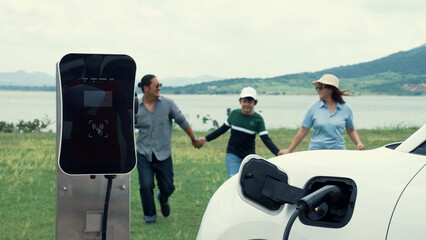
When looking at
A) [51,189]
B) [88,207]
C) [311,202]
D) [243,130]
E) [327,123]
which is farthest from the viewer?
[51,189]

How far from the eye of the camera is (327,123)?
27.7ft

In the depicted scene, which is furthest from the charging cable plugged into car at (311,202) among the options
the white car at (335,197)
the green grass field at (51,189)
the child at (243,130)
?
the child at (243,130)

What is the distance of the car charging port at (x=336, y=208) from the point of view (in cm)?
330

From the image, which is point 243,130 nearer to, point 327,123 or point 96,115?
point 327,123

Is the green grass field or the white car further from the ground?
the white car

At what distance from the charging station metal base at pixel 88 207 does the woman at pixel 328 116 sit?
3.11m

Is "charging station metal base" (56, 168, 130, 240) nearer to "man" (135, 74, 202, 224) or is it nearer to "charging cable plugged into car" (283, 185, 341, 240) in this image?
"charging cable plugged into car" (283, 185, 341, 240)

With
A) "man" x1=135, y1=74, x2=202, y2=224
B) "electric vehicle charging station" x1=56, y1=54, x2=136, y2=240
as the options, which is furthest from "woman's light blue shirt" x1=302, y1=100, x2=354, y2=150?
"electric vehicle charging station" x1=56, y1=54, x2=136, y2=240

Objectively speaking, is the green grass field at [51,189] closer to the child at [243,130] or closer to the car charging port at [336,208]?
the child at [243,130]

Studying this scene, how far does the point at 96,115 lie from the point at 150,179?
3.88 metres

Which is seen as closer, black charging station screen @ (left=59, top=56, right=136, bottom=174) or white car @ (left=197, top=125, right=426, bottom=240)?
white car @ (left=197, top=125, right=426, bottom=240)

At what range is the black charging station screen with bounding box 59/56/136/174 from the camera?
Result: 5211 mm

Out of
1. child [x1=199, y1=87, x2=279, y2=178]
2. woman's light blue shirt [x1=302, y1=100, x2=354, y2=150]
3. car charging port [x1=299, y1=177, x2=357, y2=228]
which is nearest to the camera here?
car charging port [x1=299, y1=177, x2=357, y2=228]

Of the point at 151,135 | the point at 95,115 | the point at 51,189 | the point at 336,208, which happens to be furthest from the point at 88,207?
the point at 51,189
